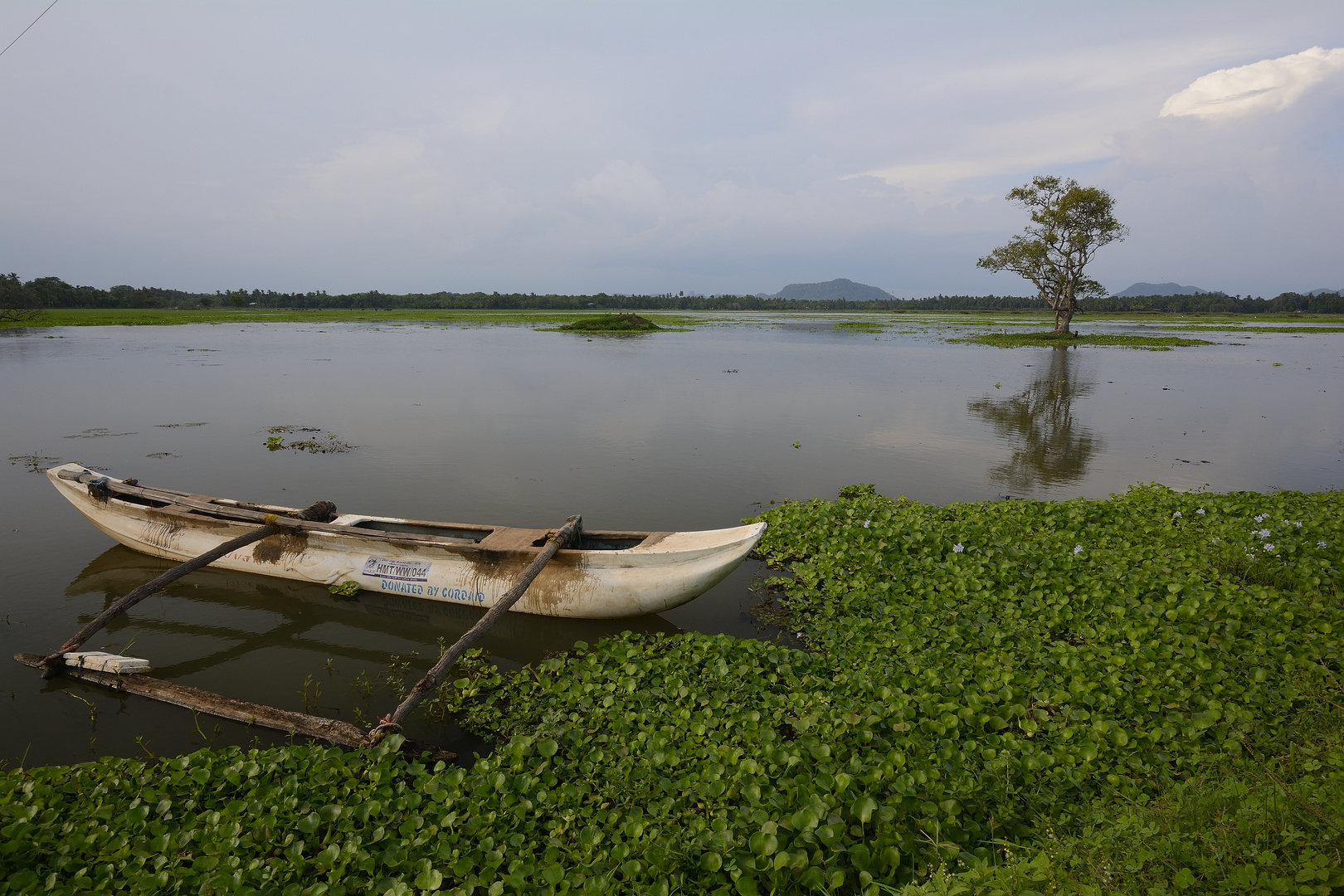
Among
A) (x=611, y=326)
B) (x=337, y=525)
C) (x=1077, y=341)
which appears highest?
(x=611, y=326)

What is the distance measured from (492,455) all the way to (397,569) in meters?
6.40

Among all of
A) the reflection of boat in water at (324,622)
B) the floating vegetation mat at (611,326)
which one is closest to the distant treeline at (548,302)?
the floating vegetation mat at (611,326)

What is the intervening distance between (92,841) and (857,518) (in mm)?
7569

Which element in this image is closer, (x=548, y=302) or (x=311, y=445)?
(x=311, y=445)

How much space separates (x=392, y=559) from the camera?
712cm

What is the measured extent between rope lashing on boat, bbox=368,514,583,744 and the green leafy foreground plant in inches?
14.5

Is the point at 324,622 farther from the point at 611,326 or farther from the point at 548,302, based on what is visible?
the point at 548,302

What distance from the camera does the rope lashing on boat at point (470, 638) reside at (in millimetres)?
4547

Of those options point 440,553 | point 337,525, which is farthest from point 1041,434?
point 337,525

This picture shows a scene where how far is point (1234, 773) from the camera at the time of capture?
366cm

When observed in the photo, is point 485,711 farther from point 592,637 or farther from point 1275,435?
point 1275,435

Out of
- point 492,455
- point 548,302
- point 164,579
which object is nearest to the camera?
point 164,579

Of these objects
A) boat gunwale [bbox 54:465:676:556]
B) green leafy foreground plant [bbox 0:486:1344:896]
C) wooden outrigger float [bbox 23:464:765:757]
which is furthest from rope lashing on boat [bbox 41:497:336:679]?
green leafy foreground plant [bbox 0:486:1344:896]

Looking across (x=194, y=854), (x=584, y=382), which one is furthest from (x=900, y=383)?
(x=194, y=854)
